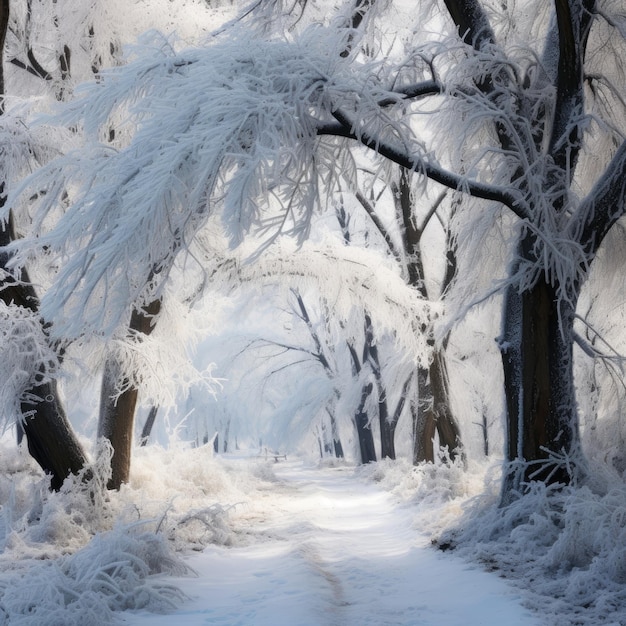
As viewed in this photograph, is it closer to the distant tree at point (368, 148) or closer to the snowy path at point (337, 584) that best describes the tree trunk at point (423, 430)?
the snowy path at point (337, 584)

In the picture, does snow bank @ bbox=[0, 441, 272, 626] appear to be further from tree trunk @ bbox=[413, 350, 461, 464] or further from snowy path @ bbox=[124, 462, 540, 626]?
tree trunk @ bbox=[413, 350, 461, 464]

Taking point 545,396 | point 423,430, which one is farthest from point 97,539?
point 423,430

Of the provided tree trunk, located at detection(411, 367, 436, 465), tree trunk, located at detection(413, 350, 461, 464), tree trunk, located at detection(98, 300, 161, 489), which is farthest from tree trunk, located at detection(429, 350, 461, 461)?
tree trunk, located at detection(98, 300, 161, 489)

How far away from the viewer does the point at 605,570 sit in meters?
4.55

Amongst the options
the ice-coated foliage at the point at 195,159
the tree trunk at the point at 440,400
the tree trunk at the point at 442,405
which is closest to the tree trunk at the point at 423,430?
the tree trunk at the point at 440,400

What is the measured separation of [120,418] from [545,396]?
580 centimetres

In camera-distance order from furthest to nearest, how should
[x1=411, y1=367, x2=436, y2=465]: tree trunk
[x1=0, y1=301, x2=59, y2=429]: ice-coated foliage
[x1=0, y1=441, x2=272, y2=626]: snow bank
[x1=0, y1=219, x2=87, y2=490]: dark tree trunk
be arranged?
[x1=411, y1=367, x2=436, y2=465]: tree trunk < [x1=0, y1=219, x2=87, y2=490]: dark tree trunk < [x1=0, y1=301, x2=59, y2=429]: ice-coated foliage < [x1=0, y1=441, x2=272, y2=626]: snow bank

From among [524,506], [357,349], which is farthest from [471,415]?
[524,506]

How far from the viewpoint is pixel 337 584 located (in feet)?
17.2

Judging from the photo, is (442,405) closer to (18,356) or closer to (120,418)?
(120,418)

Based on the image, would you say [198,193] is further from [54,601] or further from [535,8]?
[535,8]

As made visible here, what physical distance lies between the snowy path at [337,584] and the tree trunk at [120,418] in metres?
2.11

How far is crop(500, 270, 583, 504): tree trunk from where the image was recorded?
625cm

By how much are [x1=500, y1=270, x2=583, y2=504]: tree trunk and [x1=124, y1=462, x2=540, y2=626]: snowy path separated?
1210mm
